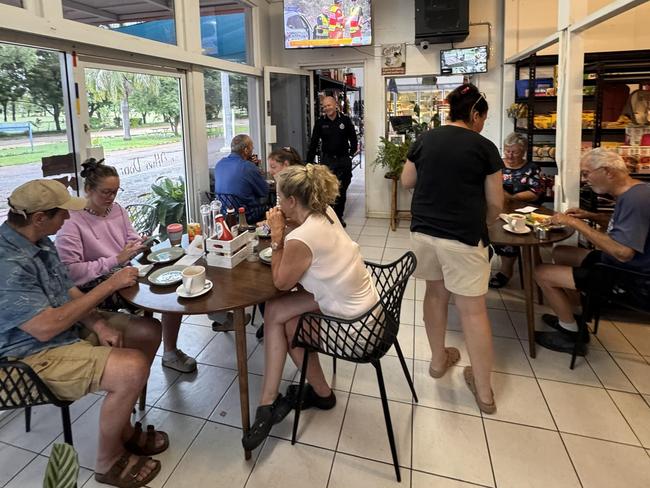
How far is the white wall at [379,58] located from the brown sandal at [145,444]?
4.44m

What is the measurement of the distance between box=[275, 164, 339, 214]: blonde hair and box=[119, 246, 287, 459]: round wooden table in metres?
0.38

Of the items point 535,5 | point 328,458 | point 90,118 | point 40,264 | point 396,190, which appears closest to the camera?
point 40,264

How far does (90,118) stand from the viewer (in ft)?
9.07

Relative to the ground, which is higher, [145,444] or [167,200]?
[167,200]

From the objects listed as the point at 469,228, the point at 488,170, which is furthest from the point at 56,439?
the point at 488,170

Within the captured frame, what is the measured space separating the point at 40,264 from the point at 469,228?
68.7 inches

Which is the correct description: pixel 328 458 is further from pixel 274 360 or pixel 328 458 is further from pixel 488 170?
pixel 488 170

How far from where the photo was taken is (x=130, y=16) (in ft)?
10.0

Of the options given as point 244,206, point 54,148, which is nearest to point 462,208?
point 244,206

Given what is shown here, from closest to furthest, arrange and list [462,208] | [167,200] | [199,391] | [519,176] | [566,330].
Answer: [462,208]
[199,391]
[566,330]
[519,176]
[167,200]

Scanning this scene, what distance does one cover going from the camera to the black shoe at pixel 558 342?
8.41 feet

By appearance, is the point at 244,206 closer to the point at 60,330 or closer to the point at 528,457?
the point at 60,330

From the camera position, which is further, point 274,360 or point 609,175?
point 609,175

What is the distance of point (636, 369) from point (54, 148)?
3.54m
